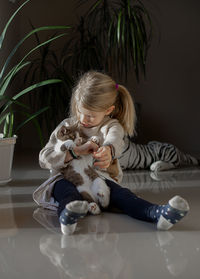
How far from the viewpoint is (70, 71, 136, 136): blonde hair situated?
6.12 feet

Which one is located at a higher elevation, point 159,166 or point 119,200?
point 119,200

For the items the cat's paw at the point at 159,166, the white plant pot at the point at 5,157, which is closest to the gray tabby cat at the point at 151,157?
the cat's paw at the point at 159,166

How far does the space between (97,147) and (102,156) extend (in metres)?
0.09

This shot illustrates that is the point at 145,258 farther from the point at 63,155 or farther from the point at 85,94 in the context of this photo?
the point at 85,94

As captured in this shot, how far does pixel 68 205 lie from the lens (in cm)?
146

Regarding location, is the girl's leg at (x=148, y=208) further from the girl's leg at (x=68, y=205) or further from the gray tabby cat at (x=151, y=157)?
the gray tabby cat at (x=151, y=157)

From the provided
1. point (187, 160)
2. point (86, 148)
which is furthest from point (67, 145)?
point (187, 160)

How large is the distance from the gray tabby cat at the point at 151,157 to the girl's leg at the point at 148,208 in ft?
4.07

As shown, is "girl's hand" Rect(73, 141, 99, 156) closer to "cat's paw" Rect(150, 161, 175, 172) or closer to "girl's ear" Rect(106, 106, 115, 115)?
"girl's ear" Rect(106, 106, 115, 115)

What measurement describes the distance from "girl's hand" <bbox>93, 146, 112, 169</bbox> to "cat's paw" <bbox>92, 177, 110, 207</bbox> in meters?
0.09

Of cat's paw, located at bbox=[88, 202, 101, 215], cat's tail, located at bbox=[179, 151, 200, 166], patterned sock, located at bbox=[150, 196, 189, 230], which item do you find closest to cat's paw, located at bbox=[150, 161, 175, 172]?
cat's tail, located at bbox=[179, 151, 200, 166]

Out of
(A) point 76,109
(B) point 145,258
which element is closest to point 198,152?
(A) point 76,109

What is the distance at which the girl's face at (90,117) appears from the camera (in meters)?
1.88

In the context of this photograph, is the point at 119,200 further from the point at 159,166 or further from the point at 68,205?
the point at 159,166
